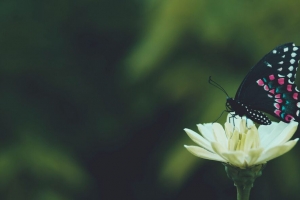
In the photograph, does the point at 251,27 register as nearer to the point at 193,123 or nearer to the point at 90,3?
the point at 193,123

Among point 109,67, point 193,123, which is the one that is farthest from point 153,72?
point 109,67

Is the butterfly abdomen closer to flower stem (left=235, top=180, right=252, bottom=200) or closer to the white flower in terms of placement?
the white flower

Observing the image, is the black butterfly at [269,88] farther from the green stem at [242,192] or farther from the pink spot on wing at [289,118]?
the green stem at [242,192]

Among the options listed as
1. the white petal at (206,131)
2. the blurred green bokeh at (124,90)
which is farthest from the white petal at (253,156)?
the blurred green bokeh at (124,90)

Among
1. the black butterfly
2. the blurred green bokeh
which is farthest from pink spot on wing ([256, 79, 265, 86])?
the blurred green bokeh

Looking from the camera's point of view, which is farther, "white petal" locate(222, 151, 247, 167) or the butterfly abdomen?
the butterfly abdomen

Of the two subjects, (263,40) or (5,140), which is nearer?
(263,40)

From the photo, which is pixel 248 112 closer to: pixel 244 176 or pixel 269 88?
pixel 269 88
